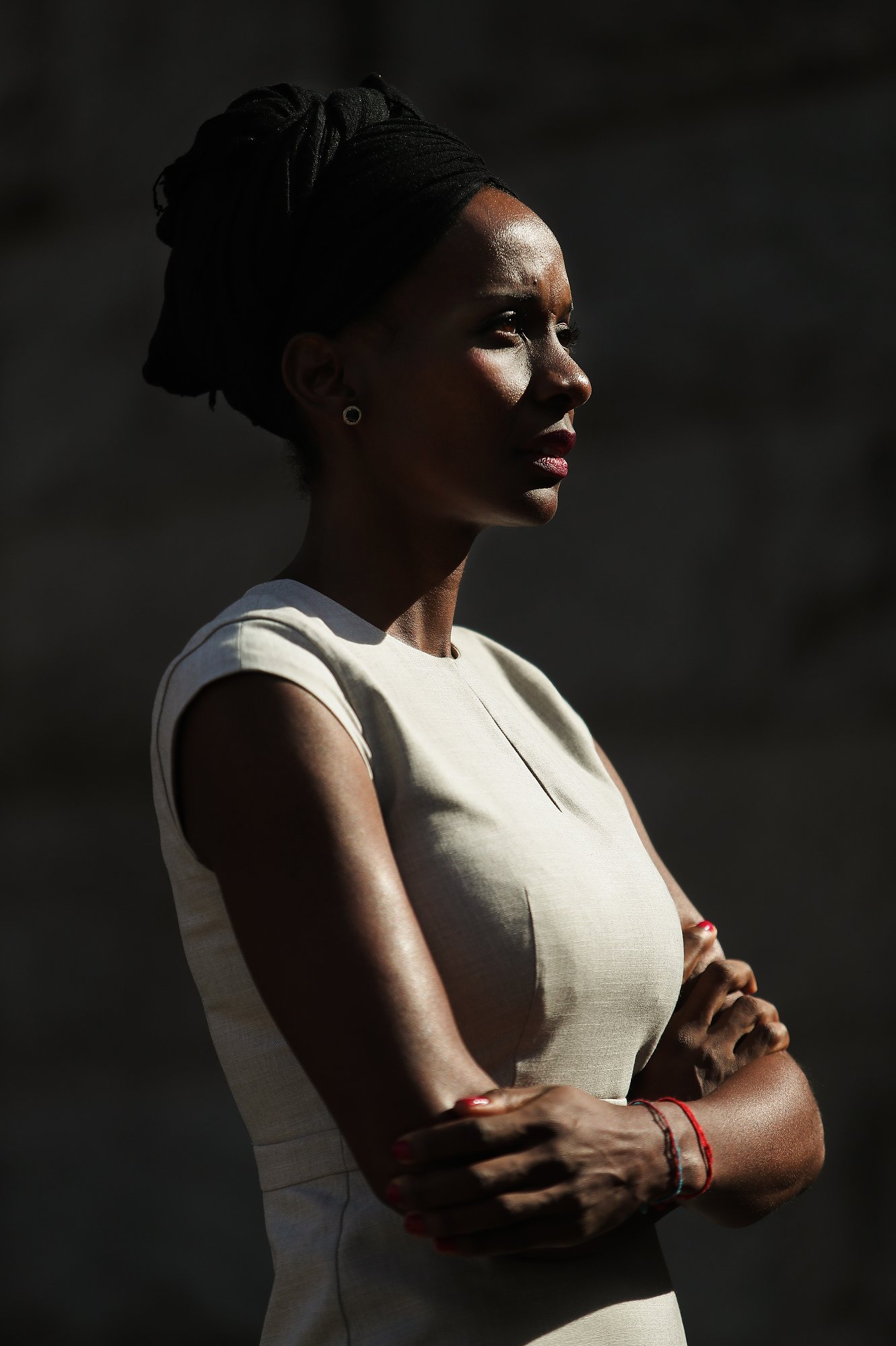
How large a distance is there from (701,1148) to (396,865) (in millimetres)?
456

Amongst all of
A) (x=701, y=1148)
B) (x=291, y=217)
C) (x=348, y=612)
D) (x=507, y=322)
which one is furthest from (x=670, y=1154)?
(x=291, y=217)

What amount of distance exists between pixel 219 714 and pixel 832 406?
1.99 meters

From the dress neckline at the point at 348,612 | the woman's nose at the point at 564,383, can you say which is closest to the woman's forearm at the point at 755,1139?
the dress neckline at the point at 348,612

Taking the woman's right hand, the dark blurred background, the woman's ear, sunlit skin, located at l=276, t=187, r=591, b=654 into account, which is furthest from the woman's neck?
the dark blurred background

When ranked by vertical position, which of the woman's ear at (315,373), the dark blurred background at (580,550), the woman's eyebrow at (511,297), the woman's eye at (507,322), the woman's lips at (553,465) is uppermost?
the woman's eyebrow at (511,297)

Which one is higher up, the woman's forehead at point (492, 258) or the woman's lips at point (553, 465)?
the woman's forehead at point (492, 258)

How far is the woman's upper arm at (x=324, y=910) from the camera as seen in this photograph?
129cm

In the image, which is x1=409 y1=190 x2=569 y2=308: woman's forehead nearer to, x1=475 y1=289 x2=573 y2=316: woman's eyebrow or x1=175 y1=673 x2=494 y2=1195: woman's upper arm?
x1=475 y1=289 x2=573 y2=316: woman's eyebrow

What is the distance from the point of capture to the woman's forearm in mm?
1521

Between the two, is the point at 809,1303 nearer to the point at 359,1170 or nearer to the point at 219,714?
the point at 359,1170

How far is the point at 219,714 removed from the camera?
142cm

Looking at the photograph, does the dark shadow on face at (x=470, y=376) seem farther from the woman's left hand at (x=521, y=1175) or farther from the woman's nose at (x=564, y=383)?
the woman's left hand at (x=521, y=1175)

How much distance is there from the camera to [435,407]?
66.0 inches

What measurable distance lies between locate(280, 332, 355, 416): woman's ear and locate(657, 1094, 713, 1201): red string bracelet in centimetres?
92
